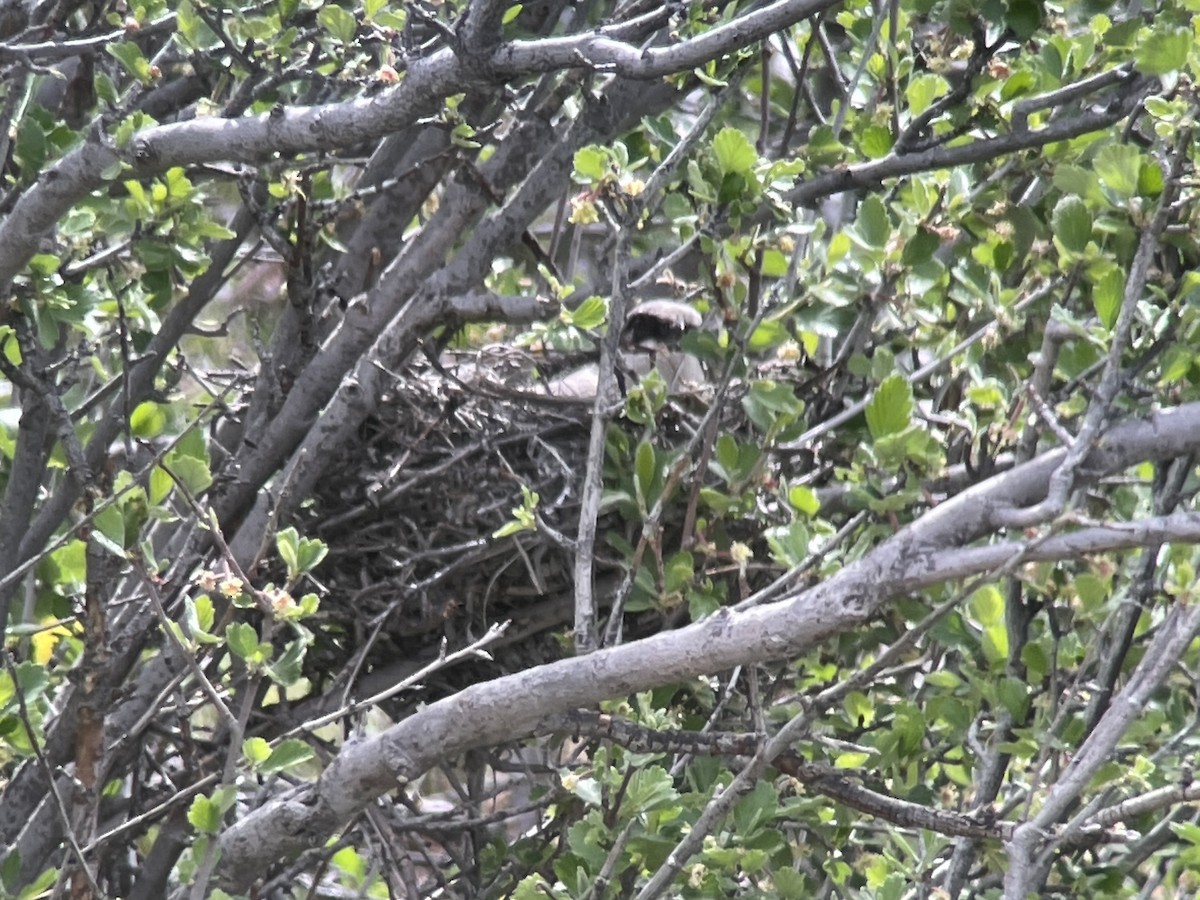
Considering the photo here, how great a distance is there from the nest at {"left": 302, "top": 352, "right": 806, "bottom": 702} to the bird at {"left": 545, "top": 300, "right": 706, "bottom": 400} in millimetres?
280

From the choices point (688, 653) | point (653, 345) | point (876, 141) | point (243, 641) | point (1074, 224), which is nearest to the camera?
point (688, 653)

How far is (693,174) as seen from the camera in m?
2.09

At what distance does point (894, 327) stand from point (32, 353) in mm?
1378

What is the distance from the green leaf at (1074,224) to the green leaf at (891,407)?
0.29 metres

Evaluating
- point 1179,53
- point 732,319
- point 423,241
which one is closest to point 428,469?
point 423,241

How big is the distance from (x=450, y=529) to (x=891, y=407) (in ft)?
3.35

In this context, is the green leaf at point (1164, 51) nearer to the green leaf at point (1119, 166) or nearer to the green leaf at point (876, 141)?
the green leaf at point (1119, 166)

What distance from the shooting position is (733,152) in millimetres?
2098

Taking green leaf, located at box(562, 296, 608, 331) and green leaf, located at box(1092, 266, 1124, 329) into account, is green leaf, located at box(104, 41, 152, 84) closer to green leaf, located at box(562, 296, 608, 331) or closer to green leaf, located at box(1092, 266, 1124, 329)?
green leaf, located at box(562, 296, 608, 331)

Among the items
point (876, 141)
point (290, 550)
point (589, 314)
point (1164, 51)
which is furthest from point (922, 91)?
point (290, 550)

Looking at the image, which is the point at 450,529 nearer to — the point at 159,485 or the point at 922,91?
the point at 159,485

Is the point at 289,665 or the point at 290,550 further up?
the point at 290,550

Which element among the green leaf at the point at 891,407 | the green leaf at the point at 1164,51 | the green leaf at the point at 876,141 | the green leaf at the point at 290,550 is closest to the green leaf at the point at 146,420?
the green leaf at the point at 290,550

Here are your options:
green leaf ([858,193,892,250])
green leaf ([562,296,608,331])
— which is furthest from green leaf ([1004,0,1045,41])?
green leaf ([562,296,608,331])
